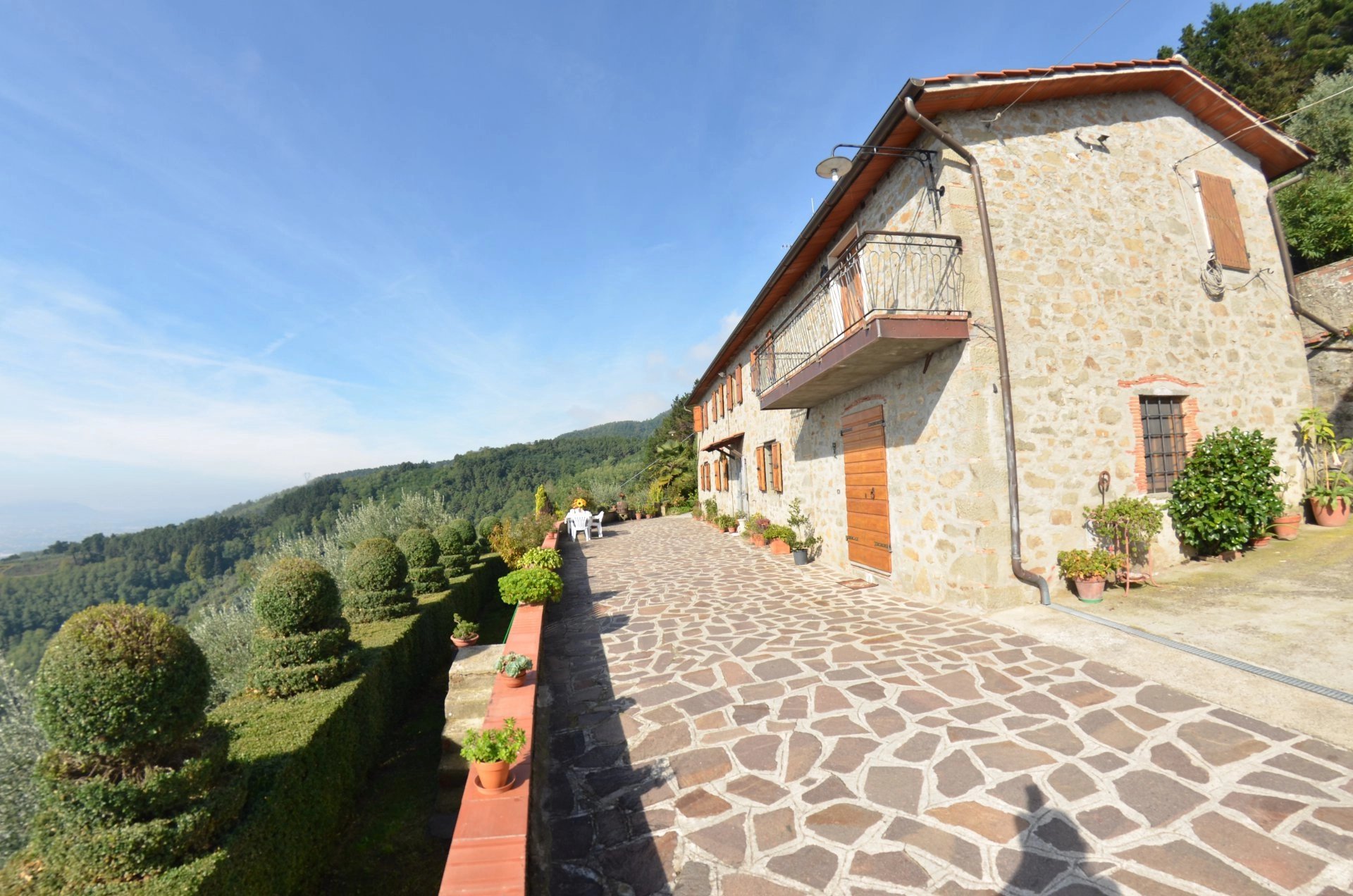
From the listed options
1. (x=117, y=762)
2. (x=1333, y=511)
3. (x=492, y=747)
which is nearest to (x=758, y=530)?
(x=1333, y=511)

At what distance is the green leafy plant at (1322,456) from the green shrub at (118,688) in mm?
12845

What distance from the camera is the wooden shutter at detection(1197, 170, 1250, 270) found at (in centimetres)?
804

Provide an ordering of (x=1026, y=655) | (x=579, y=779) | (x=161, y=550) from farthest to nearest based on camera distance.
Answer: (x=161, y=550) < (x=1026, y=655) < (x=579, y=779)

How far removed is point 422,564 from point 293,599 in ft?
12.9

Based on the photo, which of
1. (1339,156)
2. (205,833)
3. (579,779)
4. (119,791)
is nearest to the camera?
(119,791)

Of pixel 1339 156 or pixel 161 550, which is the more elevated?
pixel 1339 156

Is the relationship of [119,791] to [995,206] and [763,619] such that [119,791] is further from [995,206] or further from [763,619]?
[995,206]

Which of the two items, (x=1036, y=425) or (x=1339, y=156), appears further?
(x=1339, y=156)

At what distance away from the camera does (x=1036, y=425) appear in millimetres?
6633

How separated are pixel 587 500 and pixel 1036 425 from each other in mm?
18779

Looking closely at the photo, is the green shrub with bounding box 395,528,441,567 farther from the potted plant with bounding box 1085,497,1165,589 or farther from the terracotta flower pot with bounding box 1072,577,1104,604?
the potted plant with bounding box 1085,497,1165,589

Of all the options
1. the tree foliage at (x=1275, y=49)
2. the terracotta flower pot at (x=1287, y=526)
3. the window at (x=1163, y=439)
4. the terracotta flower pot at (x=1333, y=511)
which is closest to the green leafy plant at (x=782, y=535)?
the window at (x=1163, y=439)

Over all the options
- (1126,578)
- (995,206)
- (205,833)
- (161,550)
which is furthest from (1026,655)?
(161,550)

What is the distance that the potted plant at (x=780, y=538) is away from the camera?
11062 millimetres
